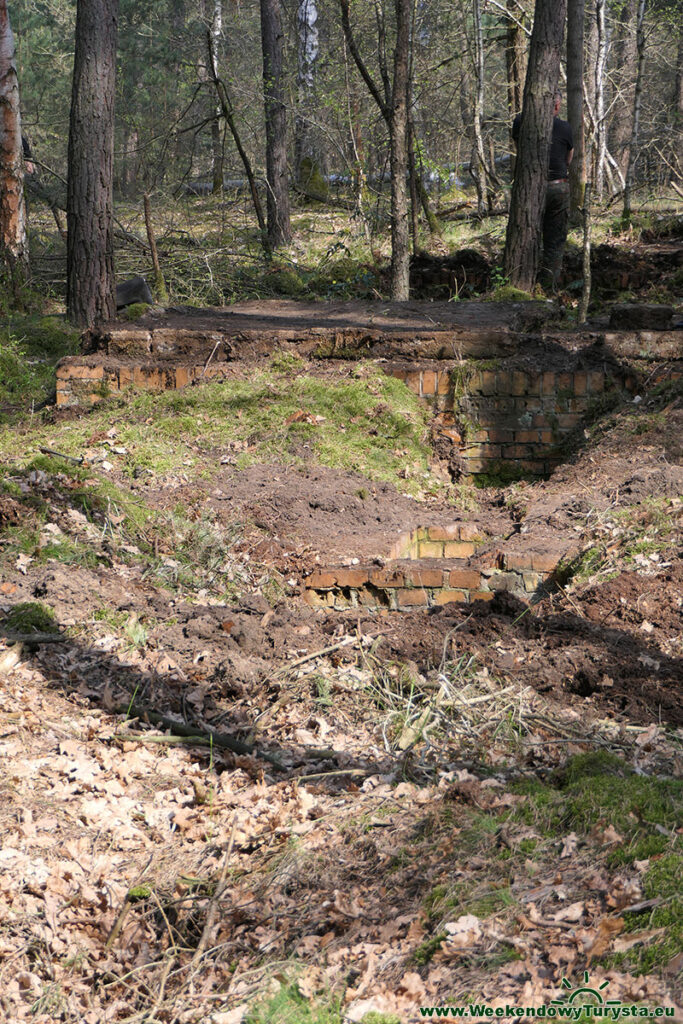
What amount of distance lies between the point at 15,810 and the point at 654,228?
11937 mm

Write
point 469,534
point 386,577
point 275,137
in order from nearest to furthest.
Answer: point 386,577
point 469,534
point 275,137

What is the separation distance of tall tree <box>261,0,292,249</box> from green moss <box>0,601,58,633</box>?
9985mm

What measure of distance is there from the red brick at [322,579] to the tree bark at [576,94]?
991 centimetres

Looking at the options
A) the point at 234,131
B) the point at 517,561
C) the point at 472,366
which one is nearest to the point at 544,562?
the point at 517,561

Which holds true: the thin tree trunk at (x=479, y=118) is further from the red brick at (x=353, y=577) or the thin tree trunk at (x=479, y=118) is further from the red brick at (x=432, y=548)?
the red brick at (x=353, y=577)

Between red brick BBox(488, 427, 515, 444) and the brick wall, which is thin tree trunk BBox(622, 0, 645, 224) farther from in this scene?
red brick BBox(488, 427, 515, 444)

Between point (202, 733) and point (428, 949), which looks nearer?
point (428, 949)

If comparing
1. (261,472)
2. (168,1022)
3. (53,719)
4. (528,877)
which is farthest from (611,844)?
(261,472)

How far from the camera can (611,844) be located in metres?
2.44

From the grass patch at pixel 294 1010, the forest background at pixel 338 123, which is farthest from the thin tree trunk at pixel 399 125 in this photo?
the grass patch at pixel 294 1010

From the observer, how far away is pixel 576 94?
40.9 ft

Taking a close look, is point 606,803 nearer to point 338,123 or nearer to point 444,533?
point 444,533

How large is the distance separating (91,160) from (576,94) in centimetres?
742

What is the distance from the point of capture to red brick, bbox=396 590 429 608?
4.68 metres
